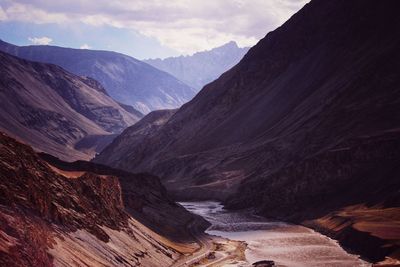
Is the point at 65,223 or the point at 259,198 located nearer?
the point at 65,223

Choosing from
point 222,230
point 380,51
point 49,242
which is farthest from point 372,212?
point 380,51

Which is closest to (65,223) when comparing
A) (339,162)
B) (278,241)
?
(278,241)

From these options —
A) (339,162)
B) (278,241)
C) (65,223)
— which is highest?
(339,162)

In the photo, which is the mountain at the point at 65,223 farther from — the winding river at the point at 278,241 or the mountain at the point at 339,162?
the mountain at the point at 339,162

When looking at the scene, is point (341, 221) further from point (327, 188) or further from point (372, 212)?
point (327, 188)

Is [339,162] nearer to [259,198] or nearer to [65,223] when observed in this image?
[259,198]

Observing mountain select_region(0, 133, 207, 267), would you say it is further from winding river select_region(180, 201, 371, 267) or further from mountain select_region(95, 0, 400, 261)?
mountain select_region(95, 0, 400, 261)
